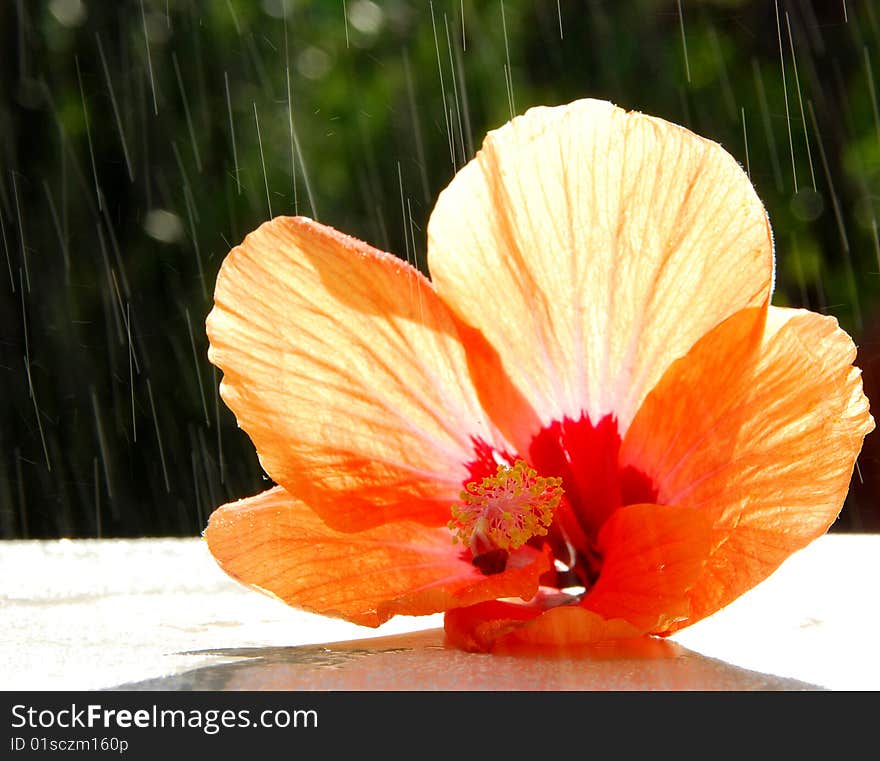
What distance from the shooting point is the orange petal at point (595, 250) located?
649 millimetres

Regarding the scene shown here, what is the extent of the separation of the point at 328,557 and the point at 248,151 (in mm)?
2274

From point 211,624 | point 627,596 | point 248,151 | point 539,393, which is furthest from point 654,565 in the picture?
point 248,151

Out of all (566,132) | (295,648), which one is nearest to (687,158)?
(566,132)

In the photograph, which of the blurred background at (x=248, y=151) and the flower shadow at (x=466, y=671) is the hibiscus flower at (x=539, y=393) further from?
the blurred background at (x=248, y=151)

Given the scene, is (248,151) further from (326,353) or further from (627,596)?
(627,596)

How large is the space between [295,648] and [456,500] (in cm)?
12

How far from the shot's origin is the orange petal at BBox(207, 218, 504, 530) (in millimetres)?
683

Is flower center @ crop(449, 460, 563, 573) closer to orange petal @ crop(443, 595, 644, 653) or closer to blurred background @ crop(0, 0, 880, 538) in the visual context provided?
orange petal @ crop(443, 595, 644, 653)

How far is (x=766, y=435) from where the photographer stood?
0.63 m

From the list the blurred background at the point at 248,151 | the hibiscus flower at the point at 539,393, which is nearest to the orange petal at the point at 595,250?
the hibiscus flower at the point at 539,393

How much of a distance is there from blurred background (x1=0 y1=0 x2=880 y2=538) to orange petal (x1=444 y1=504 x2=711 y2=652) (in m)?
2.11

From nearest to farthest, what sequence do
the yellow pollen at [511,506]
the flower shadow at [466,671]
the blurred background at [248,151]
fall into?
the flower shadow at [466,671], the yellow pollen at [511,506], the blurred background at [248,151]

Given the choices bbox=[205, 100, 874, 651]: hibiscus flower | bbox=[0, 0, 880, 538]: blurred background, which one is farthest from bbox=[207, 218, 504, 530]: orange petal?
bbox=[0, 0, 880, 538]: blurred background

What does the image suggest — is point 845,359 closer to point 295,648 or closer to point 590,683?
point 590,683
